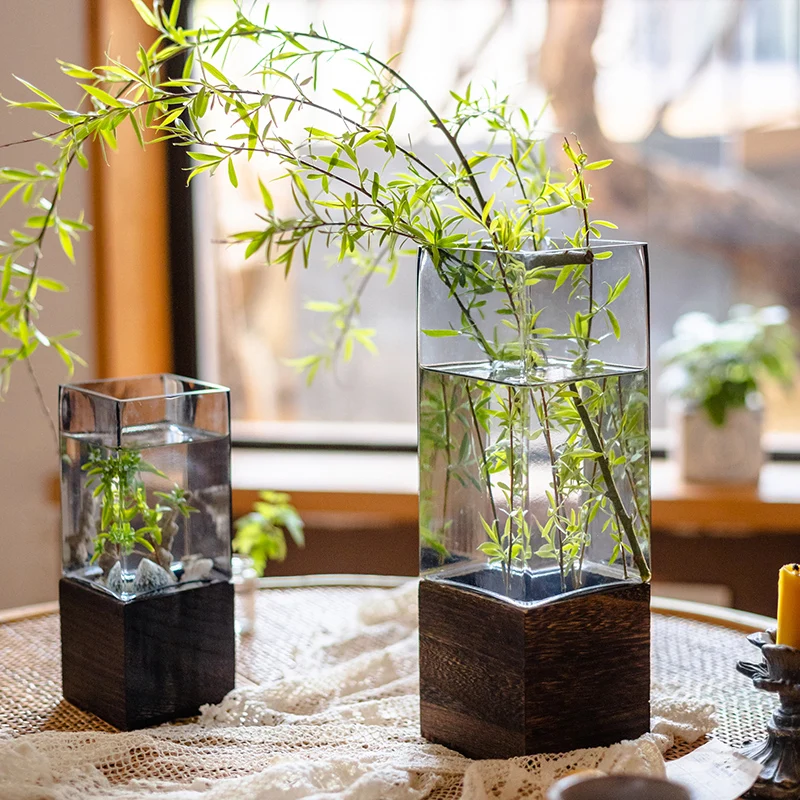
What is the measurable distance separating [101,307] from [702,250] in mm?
1199

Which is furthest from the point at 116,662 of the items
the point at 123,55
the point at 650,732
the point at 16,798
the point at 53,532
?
the point at 123,55

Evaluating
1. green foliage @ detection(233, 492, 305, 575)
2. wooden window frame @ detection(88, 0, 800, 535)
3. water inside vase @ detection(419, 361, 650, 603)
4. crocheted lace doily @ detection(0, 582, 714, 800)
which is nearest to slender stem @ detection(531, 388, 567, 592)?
water inside vase @ detection(419, 361, 650, 603)

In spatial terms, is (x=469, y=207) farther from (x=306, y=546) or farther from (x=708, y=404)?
(x=306, y=546)

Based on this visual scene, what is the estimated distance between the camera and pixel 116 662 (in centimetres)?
100

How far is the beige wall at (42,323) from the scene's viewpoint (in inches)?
78.5

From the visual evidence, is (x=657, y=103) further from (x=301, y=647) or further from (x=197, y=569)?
(x=197, y=569)

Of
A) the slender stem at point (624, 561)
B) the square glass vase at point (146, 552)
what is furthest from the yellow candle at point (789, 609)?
the square glass vase at point (146, 552)

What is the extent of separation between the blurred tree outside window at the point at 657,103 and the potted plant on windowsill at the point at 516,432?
133 cm

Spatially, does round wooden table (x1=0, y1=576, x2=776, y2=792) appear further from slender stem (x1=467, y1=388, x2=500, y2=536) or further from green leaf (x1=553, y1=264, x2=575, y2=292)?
green leaf (x1=553, y1=264, x2=575, y2=292)

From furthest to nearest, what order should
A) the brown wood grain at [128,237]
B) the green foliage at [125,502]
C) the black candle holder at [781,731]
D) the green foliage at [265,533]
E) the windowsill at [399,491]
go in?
the brown wood grain at [128,237], the windowsill at [399,491], the green foliage at [265,533], the green foliage at [125,502], the black candle holder at [781,731]

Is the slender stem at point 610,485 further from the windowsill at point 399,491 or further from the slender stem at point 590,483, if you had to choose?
the windowsill at point 399,491

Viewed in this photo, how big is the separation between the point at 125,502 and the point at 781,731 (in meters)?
0.58

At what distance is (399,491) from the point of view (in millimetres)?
2072

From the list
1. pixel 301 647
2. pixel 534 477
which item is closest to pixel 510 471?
pixel 534 477
